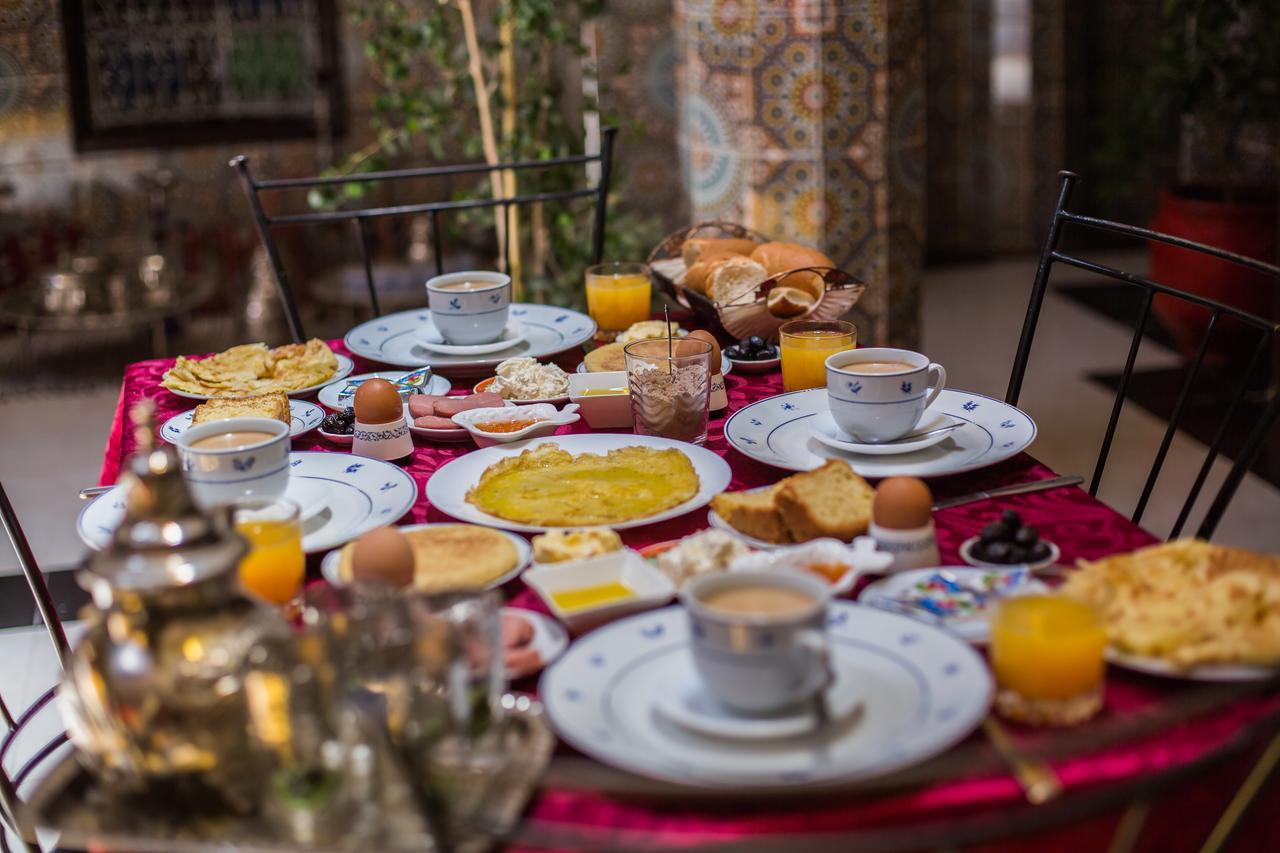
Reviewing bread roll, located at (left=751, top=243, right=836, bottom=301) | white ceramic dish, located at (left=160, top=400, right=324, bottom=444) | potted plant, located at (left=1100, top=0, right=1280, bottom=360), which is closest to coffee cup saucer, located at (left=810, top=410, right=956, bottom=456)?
bread roll, located at (left=751, top=243, right=836, bottom=301)

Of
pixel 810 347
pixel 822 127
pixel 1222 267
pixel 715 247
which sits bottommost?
pixel 1222 267

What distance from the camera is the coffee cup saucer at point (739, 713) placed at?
41.6 inches

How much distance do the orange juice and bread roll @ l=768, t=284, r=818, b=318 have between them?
43.5 inches

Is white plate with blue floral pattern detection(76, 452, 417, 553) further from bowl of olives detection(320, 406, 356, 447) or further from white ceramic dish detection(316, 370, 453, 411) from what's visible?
white ceramic dish detection(316, 370, 453, 411)

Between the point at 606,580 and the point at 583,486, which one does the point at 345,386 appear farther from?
the point at 606,580

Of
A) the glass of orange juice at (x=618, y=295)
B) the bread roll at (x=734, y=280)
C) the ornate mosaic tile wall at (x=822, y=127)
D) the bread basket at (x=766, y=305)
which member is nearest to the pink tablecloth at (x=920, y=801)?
the bread basket at (x=766, y=305)

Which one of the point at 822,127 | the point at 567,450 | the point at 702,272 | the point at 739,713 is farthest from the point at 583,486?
the point at 822,127

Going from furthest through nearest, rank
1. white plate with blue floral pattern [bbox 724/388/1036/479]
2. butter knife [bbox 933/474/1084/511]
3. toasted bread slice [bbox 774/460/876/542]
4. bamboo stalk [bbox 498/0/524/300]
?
bamboo stalk [bbox 498/0/524/300] < white plate with blue floral pattern [bbox 724/388/1036/479] < butter knife [bbox 933/474/1084/511] < toasted bread slice [bbox 774/460/876/542]

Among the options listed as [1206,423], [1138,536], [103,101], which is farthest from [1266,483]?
[103,101]

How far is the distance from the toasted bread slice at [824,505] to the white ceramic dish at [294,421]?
0.74 meters

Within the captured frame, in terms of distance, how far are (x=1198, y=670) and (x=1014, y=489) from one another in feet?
1.58

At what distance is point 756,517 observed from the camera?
58.2 inches

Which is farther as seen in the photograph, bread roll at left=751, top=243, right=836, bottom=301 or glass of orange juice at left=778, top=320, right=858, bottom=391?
bread roll at left=751, top=243, right=836, bottom=301

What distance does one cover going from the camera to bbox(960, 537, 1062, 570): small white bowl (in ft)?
4.58
